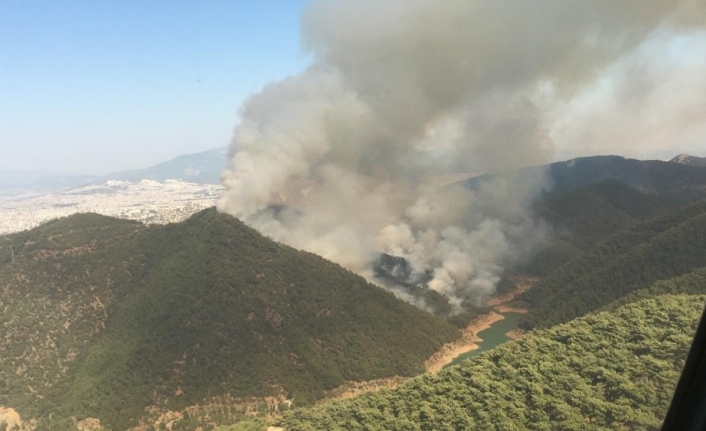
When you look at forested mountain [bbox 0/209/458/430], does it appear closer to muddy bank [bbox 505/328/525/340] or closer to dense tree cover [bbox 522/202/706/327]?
muddy bank [bbox 505/328/525/340]

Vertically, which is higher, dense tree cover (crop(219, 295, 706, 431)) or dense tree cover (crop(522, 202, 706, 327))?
dense tree cover (crop(522, 202, 706, 327))

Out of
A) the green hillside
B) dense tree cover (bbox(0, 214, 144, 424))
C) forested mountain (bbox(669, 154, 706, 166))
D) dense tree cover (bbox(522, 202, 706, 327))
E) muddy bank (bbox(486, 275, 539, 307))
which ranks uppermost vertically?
forested mountain (bbox(669, 154, 706, 166))

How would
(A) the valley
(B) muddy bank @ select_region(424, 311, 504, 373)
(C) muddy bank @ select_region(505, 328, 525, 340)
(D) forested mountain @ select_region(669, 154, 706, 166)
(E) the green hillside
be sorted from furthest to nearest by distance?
(D) forested mountain @ select_region(669, 154, 706, 166) < (E) the green hillside < (C) muddy bank @ select_region(505, 328, 525, 340) < (B) muddy bank @ select_region(424, 311, 504, 373) < (A) the valley

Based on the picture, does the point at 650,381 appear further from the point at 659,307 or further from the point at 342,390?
the point at 342,390

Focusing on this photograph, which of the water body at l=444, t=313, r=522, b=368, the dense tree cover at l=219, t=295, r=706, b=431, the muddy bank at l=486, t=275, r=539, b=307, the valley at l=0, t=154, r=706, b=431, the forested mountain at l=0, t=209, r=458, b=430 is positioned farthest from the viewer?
the muddy bank at l=486, t=275, r=539, b=307

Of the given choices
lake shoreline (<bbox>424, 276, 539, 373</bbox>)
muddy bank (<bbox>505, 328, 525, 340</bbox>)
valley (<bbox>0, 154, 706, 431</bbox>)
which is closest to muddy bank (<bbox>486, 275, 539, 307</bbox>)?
lake shoreline (<bbox>424, 276, 539, 373</bbox>)

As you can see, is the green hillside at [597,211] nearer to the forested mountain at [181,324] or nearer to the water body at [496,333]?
the water body at [496,333]

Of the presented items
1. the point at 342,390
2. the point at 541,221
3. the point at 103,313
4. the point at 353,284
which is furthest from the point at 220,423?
the point at 541,221

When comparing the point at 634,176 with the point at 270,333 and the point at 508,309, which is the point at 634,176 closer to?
the point at 508,309
